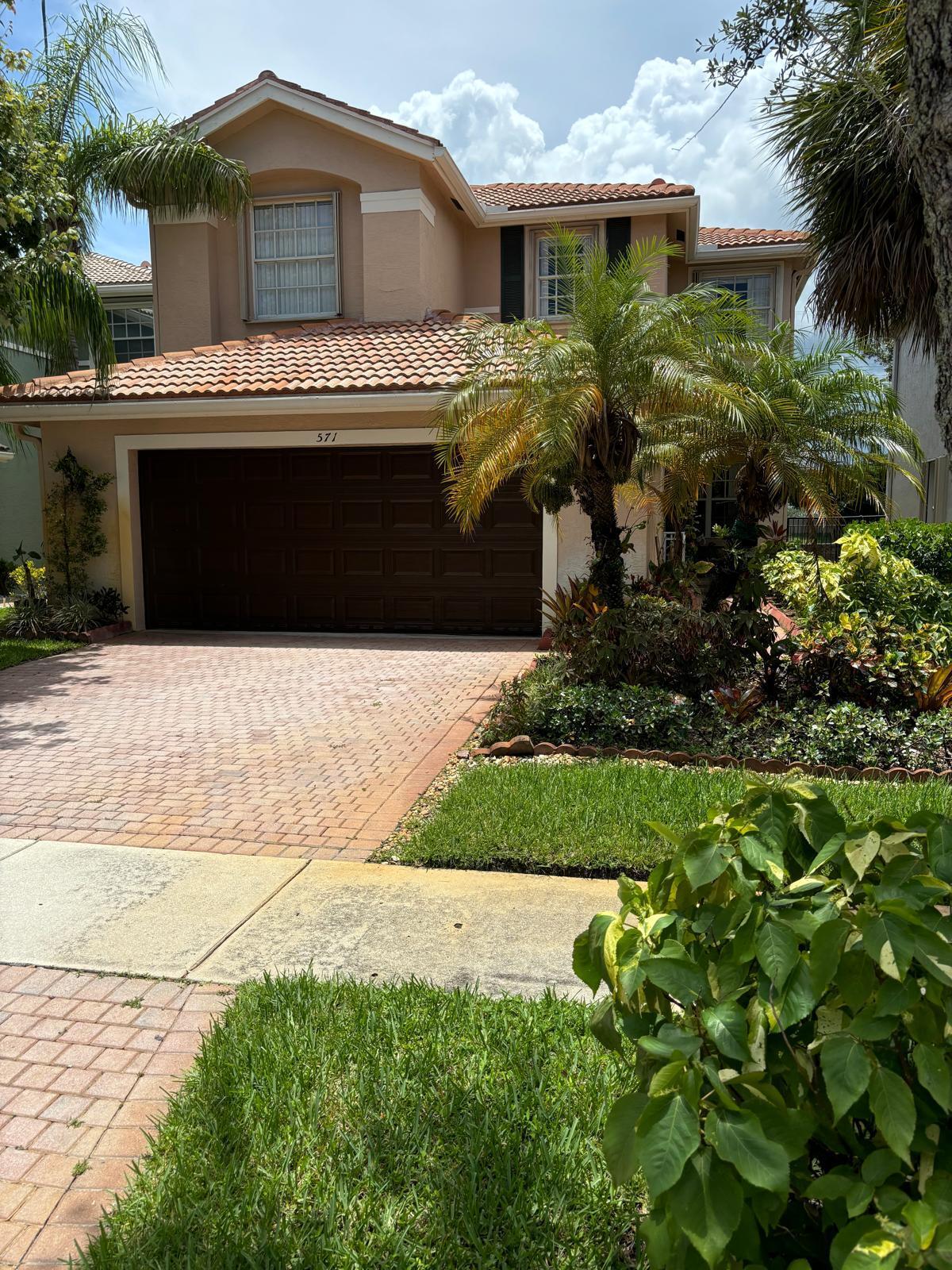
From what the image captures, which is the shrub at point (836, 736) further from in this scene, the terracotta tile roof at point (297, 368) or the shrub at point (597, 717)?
the terracotta tile roof at point (297, 368)

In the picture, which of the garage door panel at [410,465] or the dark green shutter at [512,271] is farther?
the dark green shutter at [512,271]

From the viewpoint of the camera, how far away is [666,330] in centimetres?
868

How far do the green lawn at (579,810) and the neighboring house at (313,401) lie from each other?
7.01 meters

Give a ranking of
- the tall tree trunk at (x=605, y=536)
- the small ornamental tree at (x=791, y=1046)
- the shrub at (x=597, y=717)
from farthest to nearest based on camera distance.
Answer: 1. the tall tree trunk at (x=605, y=536)
2. the shrub at (x=597, y=717)
3. the small ornamental tree at (x=791, y=1046)

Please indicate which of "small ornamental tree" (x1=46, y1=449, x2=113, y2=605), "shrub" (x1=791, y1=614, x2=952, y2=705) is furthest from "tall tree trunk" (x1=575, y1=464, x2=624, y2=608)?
"small ornamental tree" (x1=46, y1=449, x2=113, y2=605)

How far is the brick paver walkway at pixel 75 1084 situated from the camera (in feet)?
9.04

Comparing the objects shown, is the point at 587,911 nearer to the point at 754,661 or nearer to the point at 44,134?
the point at 754,661

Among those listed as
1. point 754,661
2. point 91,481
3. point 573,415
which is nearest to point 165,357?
point 91,481

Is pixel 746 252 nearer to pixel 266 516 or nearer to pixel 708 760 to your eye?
pixel 266 516

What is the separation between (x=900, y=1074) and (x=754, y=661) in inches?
277

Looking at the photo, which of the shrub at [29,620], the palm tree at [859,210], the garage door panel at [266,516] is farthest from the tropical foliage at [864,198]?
the shrub at [29,620]

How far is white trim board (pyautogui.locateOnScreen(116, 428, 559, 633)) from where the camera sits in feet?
43.8

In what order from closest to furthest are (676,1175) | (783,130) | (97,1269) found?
(676,1175) < (97,1269) < (783,130)

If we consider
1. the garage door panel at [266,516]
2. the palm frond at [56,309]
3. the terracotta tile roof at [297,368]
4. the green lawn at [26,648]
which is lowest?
the green lawn at [26,648]
